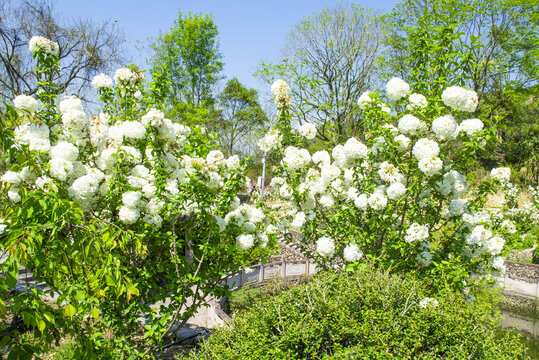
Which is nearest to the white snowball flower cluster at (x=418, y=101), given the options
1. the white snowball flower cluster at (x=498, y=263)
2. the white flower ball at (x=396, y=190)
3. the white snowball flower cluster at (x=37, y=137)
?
the white flower ball at (x=396, y=190)

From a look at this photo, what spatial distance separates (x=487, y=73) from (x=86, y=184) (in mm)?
18111

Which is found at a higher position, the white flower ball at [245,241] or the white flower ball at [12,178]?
the white flower ball at [12,178]

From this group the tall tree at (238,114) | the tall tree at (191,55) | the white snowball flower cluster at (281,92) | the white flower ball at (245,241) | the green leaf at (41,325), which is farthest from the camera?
the tall tree at (238,114)

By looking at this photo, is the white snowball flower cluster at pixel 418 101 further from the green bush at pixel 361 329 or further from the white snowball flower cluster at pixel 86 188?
the white snowball flower cluster at pixel 86 188

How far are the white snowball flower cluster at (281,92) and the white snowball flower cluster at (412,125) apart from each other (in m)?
1.36

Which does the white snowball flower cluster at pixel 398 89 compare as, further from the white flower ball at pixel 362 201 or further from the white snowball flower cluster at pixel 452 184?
the white flower ball at pixel 362 201

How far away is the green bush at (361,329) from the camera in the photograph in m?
2.65

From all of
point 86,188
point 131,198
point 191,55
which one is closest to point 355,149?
point 131,198

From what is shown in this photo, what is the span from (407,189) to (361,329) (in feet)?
5.82

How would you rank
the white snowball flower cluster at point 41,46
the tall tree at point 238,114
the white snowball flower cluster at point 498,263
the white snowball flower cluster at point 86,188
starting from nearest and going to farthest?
the white snowball flower cluster at point 86,188 < the white snowball flower cluster at point 41,46 < the white snowball flower cluster at point 498,263 < the tall tree at point 238,114

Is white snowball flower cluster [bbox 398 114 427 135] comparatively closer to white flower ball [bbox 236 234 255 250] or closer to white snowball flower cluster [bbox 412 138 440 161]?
white snowball flower cluster [bbox 412 138 440 161]

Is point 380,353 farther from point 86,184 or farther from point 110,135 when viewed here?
point 110,135

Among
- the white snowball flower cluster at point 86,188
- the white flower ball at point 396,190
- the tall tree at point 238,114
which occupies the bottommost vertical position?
the white flower ball at point 396,190

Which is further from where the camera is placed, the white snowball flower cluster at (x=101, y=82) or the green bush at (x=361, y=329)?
the white snowball flower cluster at (x=101, y=82)
